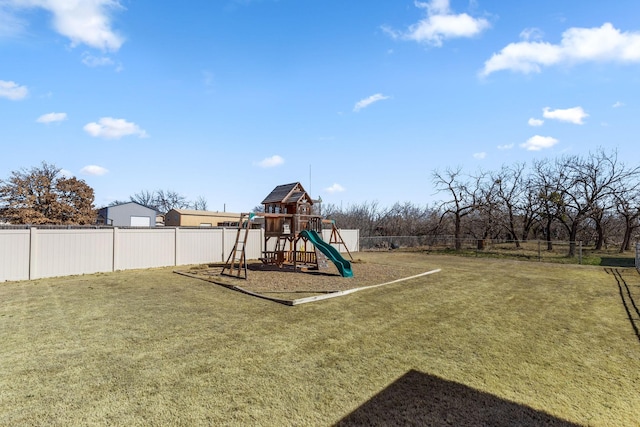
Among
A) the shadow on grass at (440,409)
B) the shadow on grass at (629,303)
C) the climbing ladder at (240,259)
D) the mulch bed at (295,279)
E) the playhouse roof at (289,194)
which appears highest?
the playhouse roof at (289,194)

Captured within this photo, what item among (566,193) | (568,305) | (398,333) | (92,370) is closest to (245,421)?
(92,370)

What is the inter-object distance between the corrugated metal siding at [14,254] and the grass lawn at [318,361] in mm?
2813

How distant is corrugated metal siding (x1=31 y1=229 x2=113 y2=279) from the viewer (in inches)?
432

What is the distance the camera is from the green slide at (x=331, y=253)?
463 inches

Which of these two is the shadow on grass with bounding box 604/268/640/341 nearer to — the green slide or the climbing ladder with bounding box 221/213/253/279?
the green slide

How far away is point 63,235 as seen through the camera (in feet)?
37.8

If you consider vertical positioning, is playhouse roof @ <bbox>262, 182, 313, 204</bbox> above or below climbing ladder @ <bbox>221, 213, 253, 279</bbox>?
above

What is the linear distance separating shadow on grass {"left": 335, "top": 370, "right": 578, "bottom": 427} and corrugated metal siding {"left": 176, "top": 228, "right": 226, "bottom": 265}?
515 inches

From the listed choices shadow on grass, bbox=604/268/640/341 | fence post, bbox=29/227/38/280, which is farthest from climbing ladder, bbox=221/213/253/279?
shadow on grass, bbox=604/268/640/341

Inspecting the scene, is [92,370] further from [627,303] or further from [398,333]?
[627,303]

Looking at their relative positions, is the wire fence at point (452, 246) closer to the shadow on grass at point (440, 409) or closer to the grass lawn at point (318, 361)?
the grass lawn at point (318, 361)

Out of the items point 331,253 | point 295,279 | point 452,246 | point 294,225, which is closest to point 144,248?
point 294,225

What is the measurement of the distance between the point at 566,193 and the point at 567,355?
2478 centimetres

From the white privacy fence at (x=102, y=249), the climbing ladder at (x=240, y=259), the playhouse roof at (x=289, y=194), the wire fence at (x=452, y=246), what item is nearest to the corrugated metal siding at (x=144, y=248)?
the white privacy fence at (x=102, y=249)
